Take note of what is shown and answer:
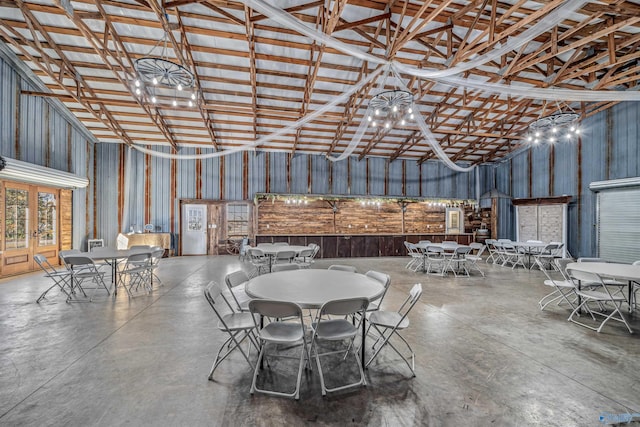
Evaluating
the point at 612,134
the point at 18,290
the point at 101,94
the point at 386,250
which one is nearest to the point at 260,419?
the point at 18,290

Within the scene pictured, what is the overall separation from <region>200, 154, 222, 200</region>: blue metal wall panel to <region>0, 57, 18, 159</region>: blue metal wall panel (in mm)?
5718

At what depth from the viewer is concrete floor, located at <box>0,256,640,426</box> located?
2.05m

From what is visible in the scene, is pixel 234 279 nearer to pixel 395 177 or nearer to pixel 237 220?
pixel 237 220

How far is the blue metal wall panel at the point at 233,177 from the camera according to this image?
40.3ft

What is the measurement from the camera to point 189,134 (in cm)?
1118

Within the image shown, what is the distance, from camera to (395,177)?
Result: 13977 mm

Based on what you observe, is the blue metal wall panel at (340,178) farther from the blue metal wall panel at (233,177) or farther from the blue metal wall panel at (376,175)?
the blue metal wall panel at (233,177)

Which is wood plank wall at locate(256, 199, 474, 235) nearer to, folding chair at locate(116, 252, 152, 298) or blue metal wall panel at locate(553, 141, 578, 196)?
blue metal wall panel at locate(553, 141, 578, 196)

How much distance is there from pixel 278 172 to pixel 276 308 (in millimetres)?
11079

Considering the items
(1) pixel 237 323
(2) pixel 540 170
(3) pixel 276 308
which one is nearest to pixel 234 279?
(1) pixel 237 323

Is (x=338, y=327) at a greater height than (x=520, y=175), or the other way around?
(x=520, y=175)

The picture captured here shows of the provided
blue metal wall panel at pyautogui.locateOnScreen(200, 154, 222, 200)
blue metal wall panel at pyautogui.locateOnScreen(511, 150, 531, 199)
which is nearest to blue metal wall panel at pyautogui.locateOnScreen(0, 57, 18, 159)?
blue metal wall panel at pyautogui.locateOnScreen(200, 154, 222, 200)

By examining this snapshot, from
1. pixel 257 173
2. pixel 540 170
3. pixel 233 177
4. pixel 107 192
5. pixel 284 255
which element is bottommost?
pixel 284 255

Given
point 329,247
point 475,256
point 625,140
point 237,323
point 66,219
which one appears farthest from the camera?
point 329,247
